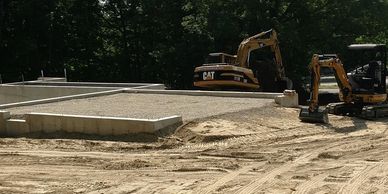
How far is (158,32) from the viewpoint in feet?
107

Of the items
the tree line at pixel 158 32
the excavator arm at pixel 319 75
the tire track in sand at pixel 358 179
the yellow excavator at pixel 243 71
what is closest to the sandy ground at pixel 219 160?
the tire track in sand at pixel 358 179

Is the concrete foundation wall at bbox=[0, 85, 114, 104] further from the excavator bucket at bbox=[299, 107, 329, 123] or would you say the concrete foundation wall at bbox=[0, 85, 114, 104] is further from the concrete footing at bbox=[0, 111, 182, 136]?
the excavator bucket at bbox=[299, 107, 329, 123]

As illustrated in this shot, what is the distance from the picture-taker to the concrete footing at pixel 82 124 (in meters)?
11.5

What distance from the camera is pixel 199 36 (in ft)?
91.8

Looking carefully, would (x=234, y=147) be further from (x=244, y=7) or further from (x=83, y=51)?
(x=83, y=51)

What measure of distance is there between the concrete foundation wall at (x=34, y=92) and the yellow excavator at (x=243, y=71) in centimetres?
393

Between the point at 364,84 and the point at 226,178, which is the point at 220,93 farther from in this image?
the point at 226,178

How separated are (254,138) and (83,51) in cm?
2490

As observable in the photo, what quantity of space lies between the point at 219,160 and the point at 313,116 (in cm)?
451

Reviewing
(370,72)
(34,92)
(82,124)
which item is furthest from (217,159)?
(34,92)

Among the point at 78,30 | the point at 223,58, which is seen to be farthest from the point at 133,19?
the point at 223,58

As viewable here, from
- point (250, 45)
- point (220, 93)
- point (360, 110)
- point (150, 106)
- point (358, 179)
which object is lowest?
point (358, 179)

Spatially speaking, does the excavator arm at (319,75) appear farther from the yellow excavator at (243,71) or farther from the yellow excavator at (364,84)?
the yellow excavator at (243,71)

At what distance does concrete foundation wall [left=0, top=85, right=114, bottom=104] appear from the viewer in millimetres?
20578
